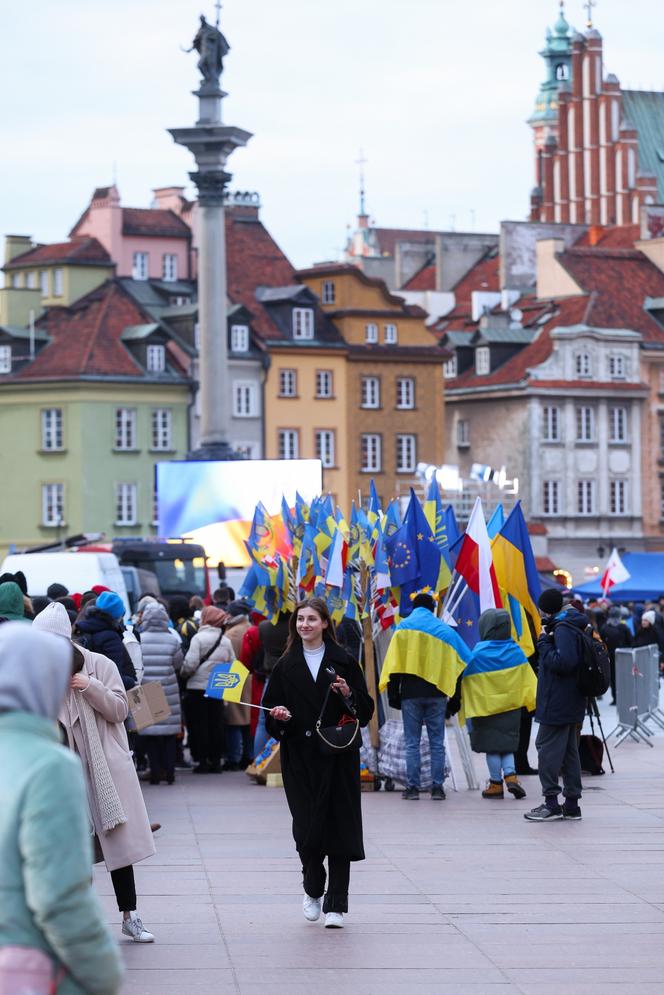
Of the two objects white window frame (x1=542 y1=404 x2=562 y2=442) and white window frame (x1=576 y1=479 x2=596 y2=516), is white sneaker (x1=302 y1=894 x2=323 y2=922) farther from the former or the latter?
white window frame (x1=576 y1=479 x2=596 y2=516)

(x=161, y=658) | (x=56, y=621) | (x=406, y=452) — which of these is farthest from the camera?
(x=406, y=452)

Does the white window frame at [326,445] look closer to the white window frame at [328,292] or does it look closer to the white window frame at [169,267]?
the white window frame at [328,292]

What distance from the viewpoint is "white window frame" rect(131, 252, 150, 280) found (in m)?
80.2

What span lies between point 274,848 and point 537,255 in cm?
7411

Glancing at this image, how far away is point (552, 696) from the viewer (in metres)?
15.7

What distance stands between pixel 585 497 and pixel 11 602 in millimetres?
70146

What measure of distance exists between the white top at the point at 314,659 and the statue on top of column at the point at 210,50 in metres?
46.6

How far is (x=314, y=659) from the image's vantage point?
11.1 meters

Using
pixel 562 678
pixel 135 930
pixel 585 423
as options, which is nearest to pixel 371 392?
pixel 585 423

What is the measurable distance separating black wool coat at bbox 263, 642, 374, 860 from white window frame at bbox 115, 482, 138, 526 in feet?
212

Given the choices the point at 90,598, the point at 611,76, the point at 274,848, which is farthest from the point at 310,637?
the point at 611,76

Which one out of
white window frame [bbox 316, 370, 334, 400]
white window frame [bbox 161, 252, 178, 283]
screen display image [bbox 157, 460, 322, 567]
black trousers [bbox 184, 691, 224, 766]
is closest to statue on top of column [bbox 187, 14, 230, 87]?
screen display image [bbox 157, 460, 322, 567]

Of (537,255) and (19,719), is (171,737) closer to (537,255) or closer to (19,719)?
(19,719)

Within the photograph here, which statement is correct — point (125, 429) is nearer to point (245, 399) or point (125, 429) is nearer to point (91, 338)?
point (91, 338)
